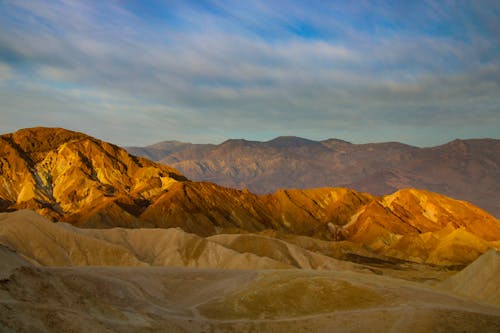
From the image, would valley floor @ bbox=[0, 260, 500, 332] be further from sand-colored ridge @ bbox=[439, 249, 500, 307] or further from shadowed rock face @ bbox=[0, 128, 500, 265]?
shadowed rock face @ bbox=[0, 128, 500, 265]

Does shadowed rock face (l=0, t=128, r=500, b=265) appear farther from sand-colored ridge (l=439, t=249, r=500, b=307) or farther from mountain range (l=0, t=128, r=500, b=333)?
sand-colored ridge (l=439, t=249, r=500, b=307)

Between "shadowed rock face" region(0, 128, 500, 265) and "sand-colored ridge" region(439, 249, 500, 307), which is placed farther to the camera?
"shadowed rock face" region(0, 128, 500, 265)

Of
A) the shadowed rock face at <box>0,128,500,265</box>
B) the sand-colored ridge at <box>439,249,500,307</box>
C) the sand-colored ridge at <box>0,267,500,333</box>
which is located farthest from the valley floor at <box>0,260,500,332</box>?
the shadowed rock face at <box>0,128,500,265</box>

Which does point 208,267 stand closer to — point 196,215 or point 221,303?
point 221,303

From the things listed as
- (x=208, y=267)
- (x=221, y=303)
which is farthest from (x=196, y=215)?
(x=221, y=303)

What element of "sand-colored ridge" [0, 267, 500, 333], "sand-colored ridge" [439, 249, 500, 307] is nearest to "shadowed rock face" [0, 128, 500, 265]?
"sand-colored ridge" [439, 249, 500, 307]

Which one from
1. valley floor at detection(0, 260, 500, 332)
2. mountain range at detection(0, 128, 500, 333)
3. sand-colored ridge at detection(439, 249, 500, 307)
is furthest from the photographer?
sand-colored ridge at detection(439, 249, 500, 307)

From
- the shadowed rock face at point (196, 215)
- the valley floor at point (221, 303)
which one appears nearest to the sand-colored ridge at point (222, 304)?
the valley floor at point (221, 303)

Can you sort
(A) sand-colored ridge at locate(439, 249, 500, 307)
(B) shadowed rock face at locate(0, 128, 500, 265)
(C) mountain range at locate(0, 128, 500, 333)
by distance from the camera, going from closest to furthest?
(C) mountain range at locate(0, 128, 500, 333), (A) sand-colored ridge at locate(439, 249, 500, 307), (B) shadowed rock face at locate(0, 128, 500, 265)

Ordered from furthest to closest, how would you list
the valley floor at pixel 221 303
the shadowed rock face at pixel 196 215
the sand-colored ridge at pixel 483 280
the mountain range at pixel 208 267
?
1. the shadowed rock face at pixel 196 215
2. the sand-colored ridge at pixel 483 280
3. the mountain range at pixel 208 267
4. the valley floor at pixel 221 303

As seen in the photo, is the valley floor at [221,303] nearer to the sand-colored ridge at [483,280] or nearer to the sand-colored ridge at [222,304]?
the sand-colored ridge at [222,304]

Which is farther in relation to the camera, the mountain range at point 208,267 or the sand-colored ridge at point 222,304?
the mountain range at point 208,267
